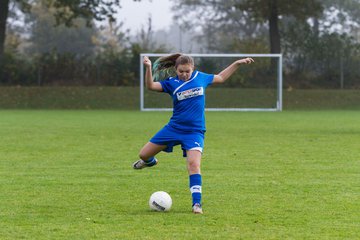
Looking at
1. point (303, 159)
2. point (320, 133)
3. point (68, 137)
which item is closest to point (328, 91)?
point (320, 133)

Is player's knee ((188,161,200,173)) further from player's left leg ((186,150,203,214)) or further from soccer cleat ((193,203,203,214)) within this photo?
soccer cleat ((193,203,203,214))

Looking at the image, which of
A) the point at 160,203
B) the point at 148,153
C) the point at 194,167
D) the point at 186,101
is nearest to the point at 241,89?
the point at 148,153

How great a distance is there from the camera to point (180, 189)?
1151 centimetres

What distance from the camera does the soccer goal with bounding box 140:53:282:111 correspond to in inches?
1588

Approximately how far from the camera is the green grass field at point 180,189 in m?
8.40

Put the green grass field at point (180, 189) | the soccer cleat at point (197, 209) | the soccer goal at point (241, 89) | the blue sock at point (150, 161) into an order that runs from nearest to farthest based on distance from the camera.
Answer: the green grass field at point (180, 189)
the soccer cleat at point (197, 209)
the blue sock at point (150, 161)
the soccer goal at point (241, 89)

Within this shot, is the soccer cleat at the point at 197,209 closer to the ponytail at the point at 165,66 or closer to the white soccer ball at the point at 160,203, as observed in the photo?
the white soccer ball at the point at 160,203

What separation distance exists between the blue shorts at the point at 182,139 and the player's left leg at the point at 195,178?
0.23 ft

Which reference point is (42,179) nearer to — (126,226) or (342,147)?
(126,226)

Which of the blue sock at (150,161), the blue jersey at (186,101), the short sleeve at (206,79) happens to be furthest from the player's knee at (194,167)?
the short sleeve at (206,79)

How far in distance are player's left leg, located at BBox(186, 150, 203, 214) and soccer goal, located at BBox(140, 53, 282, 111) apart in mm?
29406

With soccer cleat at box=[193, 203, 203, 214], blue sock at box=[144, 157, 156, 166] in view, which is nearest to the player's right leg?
blue sock at box=[144, 157, 156, 166]

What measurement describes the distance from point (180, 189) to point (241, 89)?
3101cm

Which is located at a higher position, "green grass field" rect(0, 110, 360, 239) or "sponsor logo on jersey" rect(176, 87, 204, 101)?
"sponsor logo on jersey" rect(176, 87, 204, 101)
